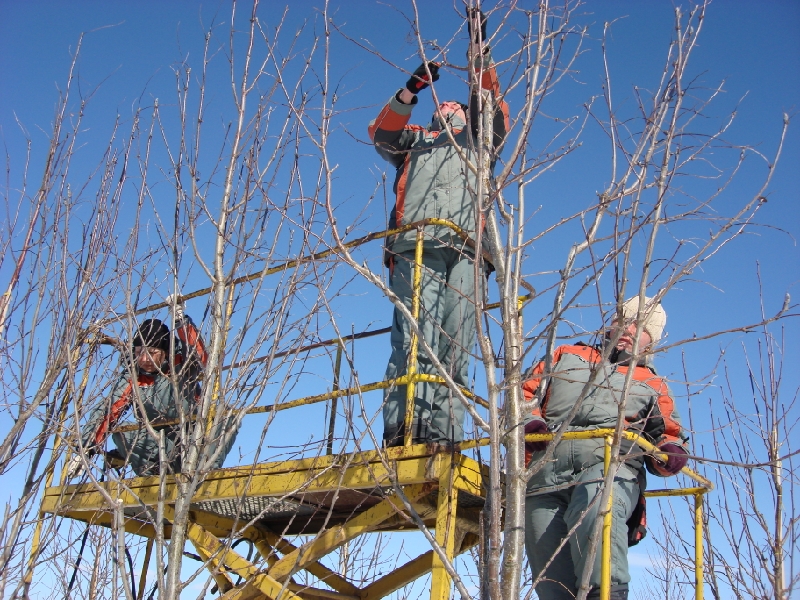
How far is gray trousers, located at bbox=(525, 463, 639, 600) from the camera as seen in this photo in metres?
3.52

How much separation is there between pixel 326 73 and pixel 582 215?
5.45 ft

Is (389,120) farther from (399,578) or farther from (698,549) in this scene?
(698,549)

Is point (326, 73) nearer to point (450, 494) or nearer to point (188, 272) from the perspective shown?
point (188, 272)

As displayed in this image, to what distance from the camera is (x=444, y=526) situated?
369 centimetres

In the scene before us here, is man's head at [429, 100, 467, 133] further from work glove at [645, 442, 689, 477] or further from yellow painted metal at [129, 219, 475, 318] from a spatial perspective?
work glove at [645, 442, 689, 477]

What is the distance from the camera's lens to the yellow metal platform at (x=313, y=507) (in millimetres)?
3766

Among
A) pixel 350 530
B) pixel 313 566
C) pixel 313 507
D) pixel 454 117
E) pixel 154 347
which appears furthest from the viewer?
pixel 154 347

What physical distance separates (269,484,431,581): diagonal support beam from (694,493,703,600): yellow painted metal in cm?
153

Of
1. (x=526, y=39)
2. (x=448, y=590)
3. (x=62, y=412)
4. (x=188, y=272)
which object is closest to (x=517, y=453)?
(x=448, y=590)

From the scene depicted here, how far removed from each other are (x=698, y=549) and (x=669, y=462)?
77 centimetres

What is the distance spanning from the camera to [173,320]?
419cm

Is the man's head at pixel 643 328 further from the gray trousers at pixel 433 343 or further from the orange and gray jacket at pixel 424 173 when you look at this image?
the orange and gray jacket at pixel 424 173

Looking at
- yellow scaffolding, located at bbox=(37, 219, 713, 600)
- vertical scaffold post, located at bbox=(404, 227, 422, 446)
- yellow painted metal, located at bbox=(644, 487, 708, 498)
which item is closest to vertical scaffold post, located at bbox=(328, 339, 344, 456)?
yellow scaffolding, located at bbox=(37, 219, 713, 600)

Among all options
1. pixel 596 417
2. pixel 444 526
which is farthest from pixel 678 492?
pixel 444 526
